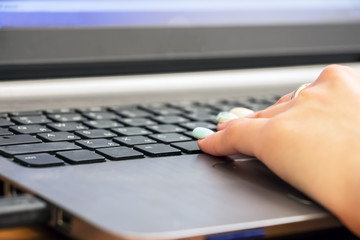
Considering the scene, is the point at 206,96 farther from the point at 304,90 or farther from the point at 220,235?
the point at 220,235

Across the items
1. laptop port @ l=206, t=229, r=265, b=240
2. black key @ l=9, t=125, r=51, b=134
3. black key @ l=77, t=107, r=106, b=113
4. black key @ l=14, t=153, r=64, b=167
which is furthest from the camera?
black key @ l=77, t=107, r=106, b=113

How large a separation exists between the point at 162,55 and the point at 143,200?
0.44 m

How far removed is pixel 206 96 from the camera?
882mm

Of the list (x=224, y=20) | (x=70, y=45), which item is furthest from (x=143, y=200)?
(x=224, y=20)

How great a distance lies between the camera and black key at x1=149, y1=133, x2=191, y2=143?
651 mm

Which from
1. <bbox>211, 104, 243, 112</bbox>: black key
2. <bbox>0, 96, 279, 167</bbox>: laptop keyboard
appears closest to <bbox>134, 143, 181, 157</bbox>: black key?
<bbox>0, 96, 279, 167</bbox>: laptop keyboard

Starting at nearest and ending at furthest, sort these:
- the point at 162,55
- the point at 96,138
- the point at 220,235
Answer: the point at 220,235 → the point at 96,138 → the point at 162,55

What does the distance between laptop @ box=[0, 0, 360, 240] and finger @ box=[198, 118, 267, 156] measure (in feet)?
0.04

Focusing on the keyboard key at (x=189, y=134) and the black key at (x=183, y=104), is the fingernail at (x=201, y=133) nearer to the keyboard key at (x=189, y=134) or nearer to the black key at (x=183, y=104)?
the keyboard key at (x=189, y=134)

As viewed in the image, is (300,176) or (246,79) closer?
(300,176)

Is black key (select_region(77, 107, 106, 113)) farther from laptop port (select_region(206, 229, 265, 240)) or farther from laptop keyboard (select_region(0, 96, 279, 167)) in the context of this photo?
laptop port (select_region(206, 229, 265, 240))

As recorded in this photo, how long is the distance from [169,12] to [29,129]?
310 mm

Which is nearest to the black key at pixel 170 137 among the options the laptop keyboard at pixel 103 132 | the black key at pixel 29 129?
the laptop keyboard at pixel 103 132

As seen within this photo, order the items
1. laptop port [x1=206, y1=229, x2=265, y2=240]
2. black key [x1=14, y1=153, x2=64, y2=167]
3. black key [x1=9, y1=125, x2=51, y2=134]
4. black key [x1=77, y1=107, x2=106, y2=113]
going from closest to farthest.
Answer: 1. laptop port [x1=206, y1=229, x2=265, y2=240]
2. black key [x1=14, y1=153, x2=64, y2=167]
3. black key [x1=9, y1=125, x2=51, y2=134]
4. black key [x1=77, y1=107, x2=106, y2=113]
